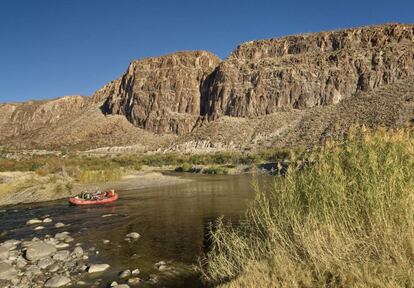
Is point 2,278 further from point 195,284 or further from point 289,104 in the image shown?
point 289,104

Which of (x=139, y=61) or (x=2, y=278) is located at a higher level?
(x=139, y=61)

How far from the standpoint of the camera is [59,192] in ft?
96.8

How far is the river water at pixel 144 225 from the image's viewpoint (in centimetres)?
1113

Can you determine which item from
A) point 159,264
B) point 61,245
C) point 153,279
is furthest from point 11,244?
point 153,279

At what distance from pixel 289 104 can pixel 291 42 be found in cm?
2954

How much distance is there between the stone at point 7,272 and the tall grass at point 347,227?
5.45m

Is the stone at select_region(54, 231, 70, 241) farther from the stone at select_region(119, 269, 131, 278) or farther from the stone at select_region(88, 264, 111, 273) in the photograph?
the stone at select_region(119, 269, 131, 278)

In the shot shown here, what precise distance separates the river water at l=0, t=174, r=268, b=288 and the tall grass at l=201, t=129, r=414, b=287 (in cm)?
269

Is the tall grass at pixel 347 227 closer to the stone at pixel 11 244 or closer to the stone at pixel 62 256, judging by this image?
the stone at pixel 62 256

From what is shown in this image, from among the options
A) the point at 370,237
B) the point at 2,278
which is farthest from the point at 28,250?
the point at 370,237

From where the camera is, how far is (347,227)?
23.0 ft

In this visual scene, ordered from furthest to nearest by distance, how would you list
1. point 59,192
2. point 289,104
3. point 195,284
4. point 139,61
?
point 139,61 → point 289,104 → point 59,192 → point 195,284

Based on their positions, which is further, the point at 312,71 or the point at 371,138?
the point at 312,71

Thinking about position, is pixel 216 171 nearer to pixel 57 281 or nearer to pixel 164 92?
pixel 57 281
